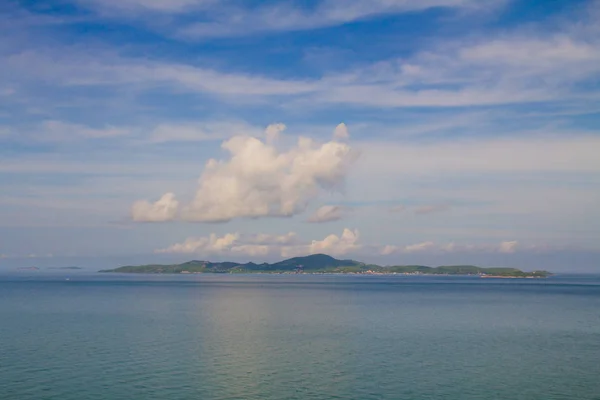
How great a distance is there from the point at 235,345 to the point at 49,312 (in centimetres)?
6455

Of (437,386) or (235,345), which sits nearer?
(437,386)

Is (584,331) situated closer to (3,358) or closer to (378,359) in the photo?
(378,359)

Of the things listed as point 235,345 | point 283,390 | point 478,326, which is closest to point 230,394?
point 283,390

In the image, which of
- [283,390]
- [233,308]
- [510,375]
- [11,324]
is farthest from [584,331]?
[11,324]

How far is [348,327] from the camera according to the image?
329ft

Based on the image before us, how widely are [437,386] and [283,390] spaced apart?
45.9 feet

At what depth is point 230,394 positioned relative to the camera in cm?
5150

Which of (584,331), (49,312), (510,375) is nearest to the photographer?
(510,375)

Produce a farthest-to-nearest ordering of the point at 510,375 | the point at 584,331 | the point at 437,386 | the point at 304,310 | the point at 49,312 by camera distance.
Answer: the point at 304,310 < the point at 49,312 < the point at 584,331 < the point at 510,375 < the point at 437,386

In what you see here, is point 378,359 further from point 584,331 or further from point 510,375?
point 584,331

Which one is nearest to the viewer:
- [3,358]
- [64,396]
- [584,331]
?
[64,396]

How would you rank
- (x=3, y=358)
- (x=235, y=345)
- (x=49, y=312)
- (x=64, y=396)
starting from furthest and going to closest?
(x=49, y=312) → (x=235, y=345) → (x=3, y=358) → (x=64, y=396)

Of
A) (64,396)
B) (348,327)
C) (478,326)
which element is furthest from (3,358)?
(478,326)

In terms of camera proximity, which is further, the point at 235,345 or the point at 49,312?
the point at 49,312
